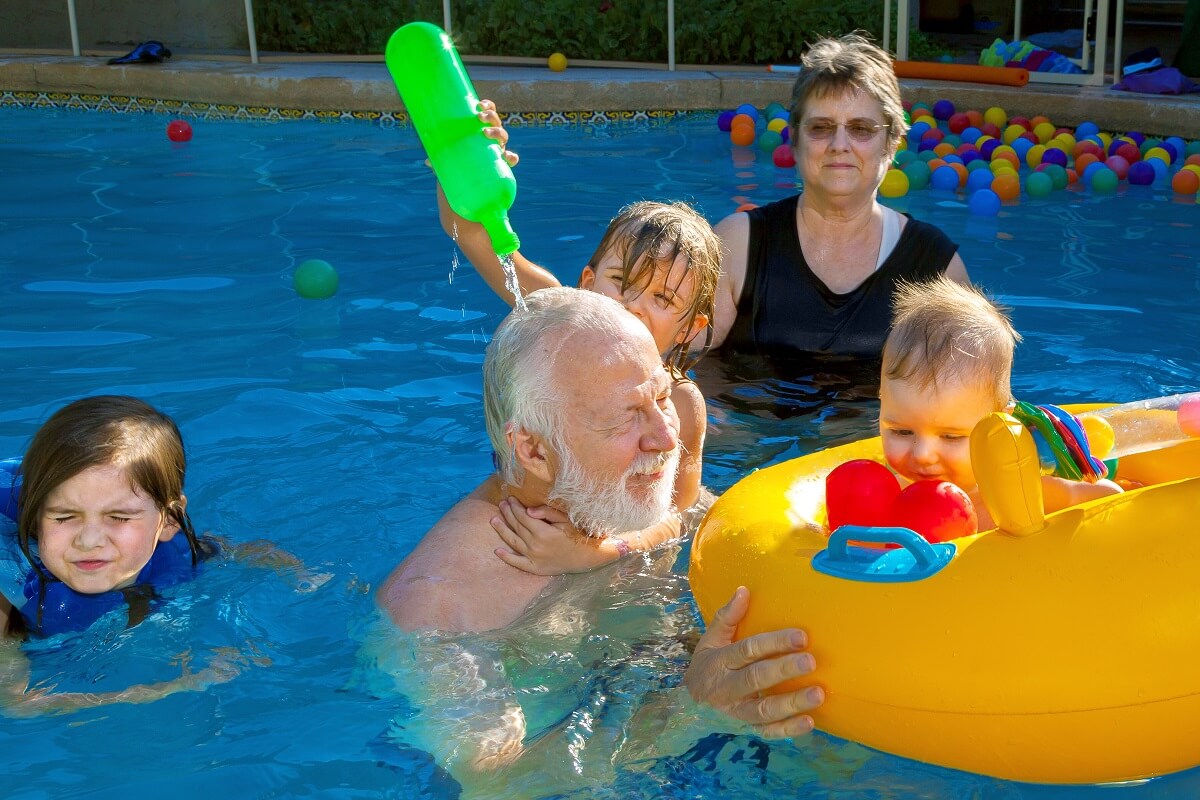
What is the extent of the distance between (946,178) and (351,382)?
4.58 meters

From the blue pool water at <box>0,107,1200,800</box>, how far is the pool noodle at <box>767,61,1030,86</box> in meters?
1.82

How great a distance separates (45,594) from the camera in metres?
3.17

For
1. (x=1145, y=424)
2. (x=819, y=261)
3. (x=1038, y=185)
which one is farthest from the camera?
(x=1038, y=185)

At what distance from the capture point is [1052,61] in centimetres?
1045

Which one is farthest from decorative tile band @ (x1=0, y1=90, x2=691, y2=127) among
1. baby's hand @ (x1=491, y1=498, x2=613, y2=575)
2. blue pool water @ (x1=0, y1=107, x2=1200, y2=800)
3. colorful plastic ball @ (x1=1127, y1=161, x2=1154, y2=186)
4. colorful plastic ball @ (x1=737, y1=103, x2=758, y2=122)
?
baby's hand @ (x1=491, y1=498, x2=613, y2=575)

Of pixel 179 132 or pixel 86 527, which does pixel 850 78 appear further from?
pixel 179 132

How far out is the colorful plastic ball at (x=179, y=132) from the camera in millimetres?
10008

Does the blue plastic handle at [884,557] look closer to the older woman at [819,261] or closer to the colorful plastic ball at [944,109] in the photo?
the older woman at [819,261]

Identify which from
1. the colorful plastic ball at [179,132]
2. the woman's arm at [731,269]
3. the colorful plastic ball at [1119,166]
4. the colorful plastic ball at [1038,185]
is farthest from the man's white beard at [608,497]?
the colorful plastic ball at [179,132]

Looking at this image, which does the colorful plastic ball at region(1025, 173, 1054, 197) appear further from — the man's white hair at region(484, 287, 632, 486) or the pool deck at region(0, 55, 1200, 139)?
the man's white hair at region(484, 287, 632, 486)

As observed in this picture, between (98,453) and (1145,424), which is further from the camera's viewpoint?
(98,453)

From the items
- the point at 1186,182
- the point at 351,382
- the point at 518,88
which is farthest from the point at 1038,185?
the point at 351,382

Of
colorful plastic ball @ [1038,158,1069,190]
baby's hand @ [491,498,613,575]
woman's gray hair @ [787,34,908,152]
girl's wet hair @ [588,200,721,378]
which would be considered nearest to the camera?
baby's hand @ [491,498,613,575]

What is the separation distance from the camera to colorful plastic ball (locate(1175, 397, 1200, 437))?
8.39 feet
